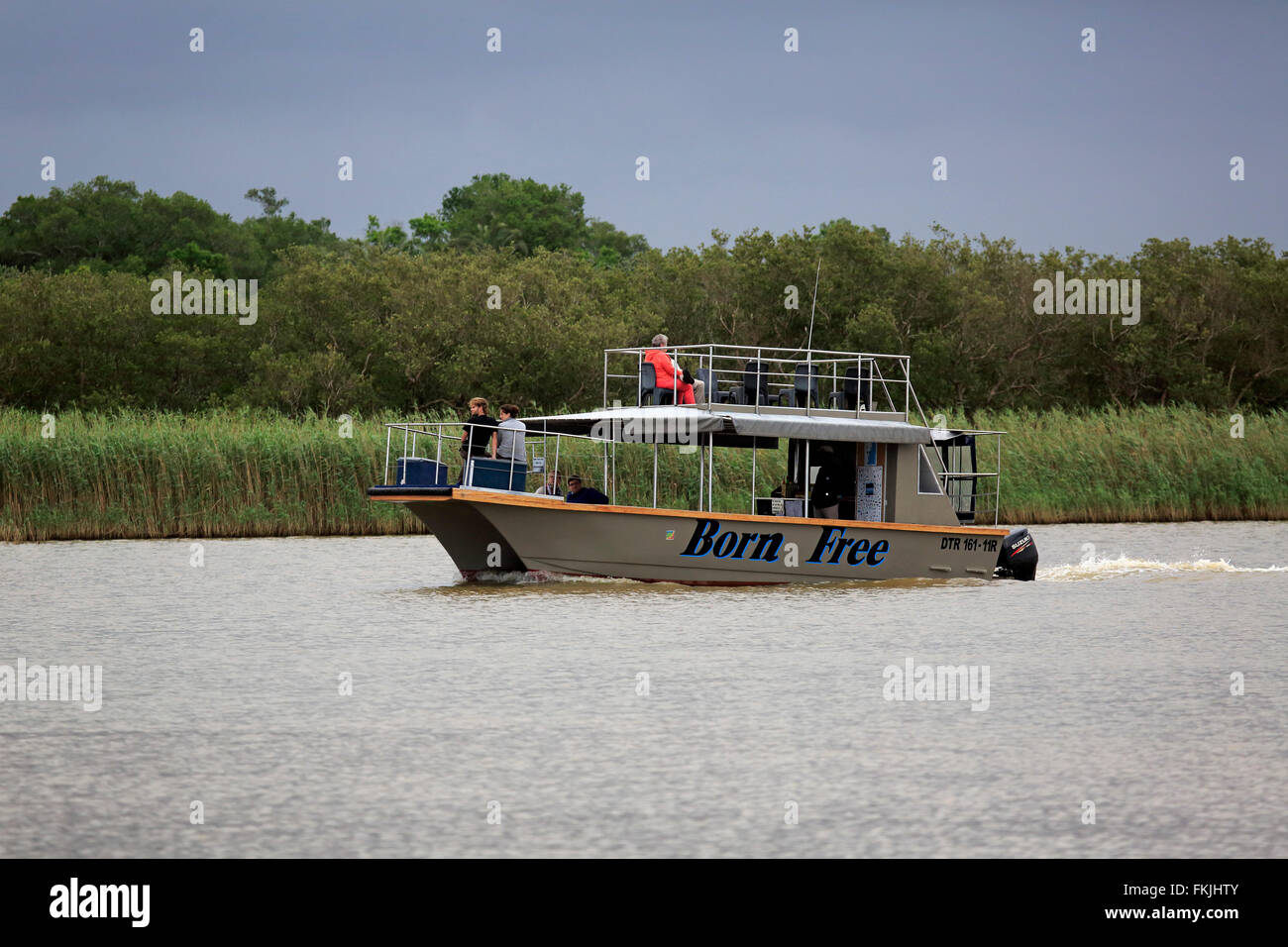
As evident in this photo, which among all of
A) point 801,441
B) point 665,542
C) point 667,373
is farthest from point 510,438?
point 801,441

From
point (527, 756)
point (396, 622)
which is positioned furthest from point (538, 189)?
point (527, 756)

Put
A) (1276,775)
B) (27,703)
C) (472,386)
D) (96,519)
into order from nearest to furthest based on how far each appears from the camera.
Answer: (1276,775)
(27,703)
(96,519)
(472,386)

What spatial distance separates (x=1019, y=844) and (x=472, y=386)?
39.6 m

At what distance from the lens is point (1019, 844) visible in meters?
7.73

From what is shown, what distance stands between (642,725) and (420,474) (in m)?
9.43

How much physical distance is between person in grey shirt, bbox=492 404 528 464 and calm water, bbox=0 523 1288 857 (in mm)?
1718

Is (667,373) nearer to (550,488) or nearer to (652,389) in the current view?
(652,389)

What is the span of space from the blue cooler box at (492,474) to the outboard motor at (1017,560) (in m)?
7.05

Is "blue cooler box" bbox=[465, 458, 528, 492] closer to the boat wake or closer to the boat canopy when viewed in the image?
the boat canopy

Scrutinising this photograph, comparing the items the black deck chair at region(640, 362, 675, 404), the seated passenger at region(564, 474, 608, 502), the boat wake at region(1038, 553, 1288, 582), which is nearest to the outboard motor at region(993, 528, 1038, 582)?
the boat wake at region(1038, 553, 1288, 582)

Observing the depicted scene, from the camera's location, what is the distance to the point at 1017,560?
22219 mm

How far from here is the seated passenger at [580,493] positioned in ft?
66.2

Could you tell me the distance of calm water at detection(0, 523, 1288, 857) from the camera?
8.03 metres

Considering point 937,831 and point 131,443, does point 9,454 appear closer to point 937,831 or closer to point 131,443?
point 131,443
